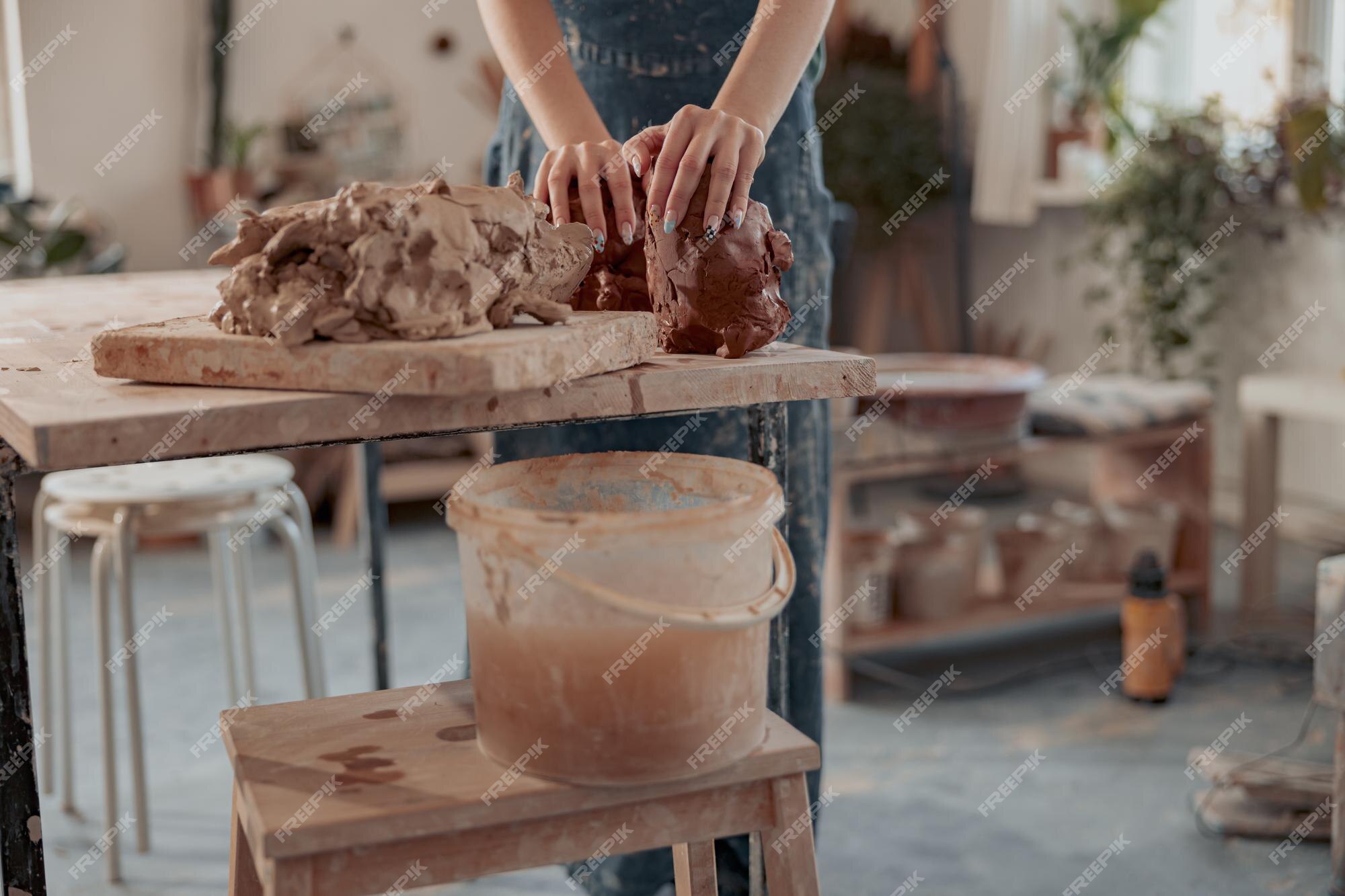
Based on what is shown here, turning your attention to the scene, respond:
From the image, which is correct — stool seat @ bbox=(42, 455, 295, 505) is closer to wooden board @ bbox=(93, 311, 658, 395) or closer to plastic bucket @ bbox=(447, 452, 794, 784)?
wooden board @ bbox=(93, 311, 658, 395)

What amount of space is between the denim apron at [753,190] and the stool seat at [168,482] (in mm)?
598

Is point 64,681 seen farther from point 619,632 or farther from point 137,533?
point 619,632

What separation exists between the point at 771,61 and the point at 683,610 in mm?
641

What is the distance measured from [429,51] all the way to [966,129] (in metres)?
1.96

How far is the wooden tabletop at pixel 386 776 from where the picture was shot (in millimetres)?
905

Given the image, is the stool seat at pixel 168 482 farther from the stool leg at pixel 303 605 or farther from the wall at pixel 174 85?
the wall at pixel 174 85

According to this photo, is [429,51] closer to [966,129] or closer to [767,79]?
[966,129]

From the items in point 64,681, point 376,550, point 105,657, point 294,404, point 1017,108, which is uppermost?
point 1017,108

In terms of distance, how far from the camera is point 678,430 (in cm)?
159

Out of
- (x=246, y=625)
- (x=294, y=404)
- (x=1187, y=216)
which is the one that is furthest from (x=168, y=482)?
(x=1187, y=216)

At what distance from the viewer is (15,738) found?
103 cm

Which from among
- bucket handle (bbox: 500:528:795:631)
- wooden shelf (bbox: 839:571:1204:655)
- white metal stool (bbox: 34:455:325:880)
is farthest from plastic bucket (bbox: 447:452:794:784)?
wooden shelf (bbox: 839:571:1204:655)

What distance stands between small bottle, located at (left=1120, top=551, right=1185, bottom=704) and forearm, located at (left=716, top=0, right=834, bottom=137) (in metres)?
1.65

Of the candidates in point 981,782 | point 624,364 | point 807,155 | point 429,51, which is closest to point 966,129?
point 429,51
